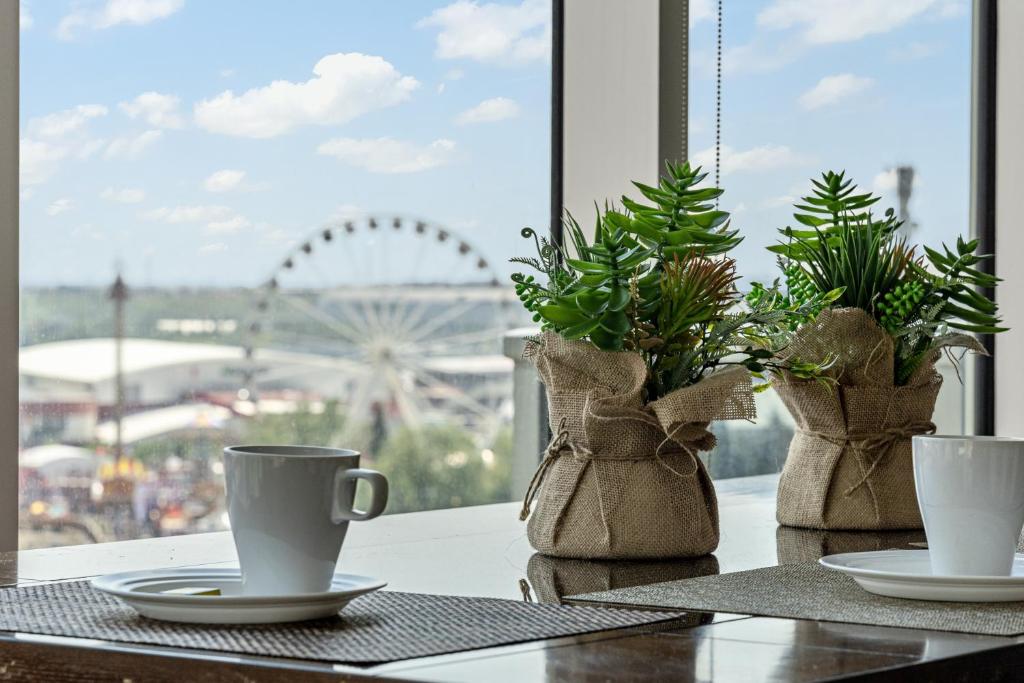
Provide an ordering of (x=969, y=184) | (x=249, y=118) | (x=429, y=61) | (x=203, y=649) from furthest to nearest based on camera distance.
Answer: (x=249, y=118) → (x=429, y=61) → (x=969, y=184) → (x=203, y=649)

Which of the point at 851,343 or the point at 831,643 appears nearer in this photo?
the point at 831,643

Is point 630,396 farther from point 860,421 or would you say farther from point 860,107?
point 860,107

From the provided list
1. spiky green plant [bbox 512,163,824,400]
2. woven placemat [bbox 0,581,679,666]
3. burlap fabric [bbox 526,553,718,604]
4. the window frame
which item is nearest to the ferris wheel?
the window frame

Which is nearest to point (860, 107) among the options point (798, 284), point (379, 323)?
point (798, 284)

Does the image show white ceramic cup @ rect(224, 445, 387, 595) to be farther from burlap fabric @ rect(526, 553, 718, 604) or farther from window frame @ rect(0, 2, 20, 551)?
window frame @ rect(0, 2, 20, 551)

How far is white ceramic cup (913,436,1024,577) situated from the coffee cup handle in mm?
339

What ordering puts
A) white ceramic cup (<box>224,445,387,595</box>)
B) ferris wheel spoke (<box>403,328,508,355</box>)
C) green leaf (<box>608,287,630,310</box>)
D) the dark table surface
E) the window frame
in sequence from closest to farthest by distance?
the dark table surface, white ceramic cup (<box>224,445,387,595</box>), green leaf (<box>608,287,630,310</box>), the window frame, ferris wheel spoke (<box>403,328,508,355</box>)

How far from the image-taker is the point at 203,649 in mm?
599

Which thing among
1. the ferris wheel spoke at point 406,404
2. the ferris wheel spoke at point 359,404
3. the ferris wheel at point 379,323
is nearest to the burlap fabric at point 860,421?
the ferris wheel at point 379,323

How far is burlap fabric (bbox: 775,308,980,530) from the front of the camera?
1.24 metres

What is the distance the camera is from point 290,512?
68cm

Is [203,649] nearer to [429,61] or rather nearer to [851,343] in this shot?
[851,343]

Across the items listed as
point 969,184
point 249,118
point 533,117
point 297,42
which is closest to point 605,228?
point 533,117

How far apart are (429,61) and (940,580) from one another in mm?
4917
